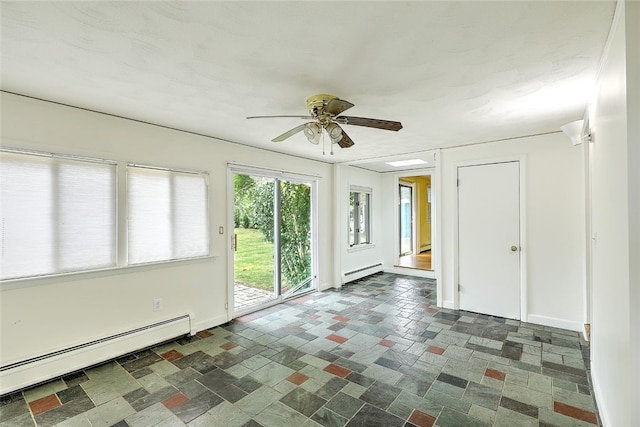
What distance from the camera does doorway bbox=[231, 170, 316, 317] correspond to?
4.12 meters

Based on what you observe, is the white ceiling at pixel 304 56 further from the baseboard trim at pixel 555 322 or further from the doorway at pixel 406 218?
the doorway at pixel 406 218

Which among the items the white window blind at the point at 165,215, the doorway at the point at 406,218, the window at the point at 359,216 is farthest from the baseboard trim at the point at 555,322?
the white window blind at the point at 165,215

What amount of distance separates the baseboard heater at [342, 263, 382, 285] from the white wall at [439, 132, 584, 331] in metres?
2.88

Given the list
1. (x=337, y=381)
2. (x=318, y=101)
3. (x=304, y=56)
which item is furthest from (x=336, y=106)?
Answer: (x=337, y=381)

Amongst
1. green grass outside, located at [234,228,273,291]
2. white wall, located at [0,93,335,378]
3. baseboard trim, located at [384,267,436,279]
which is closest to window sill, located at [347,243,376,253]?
baseboard trim, located at [384,267,436,279]

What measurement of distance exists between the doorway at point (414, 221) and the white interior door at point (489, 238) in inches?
108

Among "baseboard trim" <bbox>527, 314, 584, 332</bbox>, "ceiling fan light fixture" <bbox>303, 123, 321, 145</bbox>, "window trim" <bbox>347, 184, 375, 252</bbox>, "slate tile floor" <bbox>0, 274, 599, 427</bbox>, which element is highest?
"ceiling fan light fixture" <bbox>303, 123, 321, 145</bbox>

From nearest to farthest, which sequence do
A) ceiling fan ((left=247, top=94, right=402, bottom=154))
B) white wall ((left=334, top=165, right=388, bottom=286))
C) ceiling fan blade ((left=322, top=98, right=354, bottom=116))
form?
ceiling fan blade ((left=322, top=98, right=354, bottom=116))
ceiling fan ((left=247, top=94, right=402, bottom=154))
white wall ((left=334, top=165, right=388, bottom=286))

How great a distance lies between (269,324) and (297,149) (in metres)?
2.45

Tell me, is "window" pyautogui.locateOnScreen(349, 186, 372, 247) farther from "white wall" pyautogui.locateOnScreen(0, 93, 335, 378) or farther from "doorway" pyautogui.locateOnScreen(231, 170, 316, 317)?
"white wall" pyautogui.locateOnScreen(0, 93, 335, 378)

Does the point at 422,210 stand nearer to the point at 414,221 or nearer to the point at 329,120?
the point at 414,221

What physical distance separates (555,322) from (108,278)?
500 cm

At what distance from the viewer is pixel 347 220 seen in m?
5.80

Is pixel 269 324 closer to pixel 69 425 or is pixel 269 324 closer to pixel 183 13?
pixel 69 425
